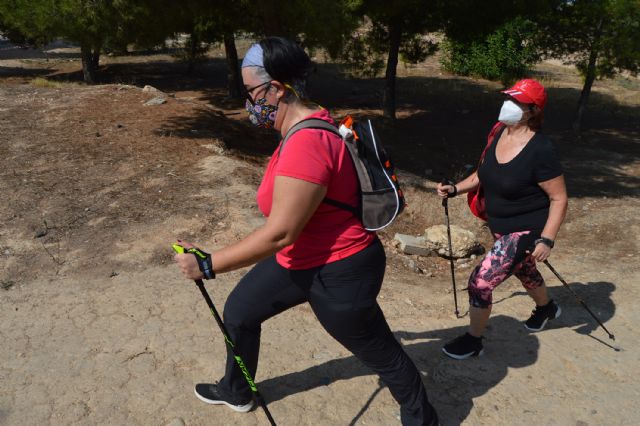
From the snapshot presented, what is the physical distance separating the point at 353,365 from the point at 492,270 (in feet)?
3.52

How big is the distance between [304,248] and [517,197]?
169cm

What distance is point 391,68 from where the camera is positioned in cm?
1505

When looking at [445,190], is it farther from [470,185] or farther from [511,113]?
[511,113]

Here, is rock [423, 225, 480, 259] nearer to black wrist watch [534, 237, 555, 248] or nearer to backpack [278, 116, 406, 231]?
black wrist watch [534, 237, 555, 248]

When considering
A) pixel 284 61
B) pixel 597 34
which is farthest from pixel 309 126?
pixel 597 34

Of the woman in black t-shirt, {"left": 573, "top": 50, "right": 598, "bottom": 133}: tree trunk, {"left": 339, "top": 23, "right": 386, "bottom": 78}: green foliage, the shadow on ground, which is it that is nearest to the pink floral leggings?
the woman in black t-shirt

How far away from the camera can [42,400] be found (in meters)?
3.24

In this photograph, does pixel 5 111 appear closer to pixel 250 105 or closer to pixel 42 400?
pixel 42 400

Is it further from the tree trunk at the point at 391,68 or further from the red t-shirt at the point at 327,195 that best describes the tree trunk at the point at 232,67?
the red t-shirt at the point at 327,195

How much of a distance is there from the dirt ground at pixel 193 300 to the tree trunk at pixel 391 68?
18.3 feet

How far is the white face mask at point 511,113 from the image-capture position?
3393 millimetres

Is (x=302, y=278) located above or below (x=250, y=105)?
below

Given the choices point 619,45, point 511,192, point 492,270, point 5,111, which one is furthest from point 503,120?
point 619,45

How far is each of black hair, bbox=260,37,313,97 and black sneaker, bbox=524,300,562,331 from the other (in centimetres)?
284
